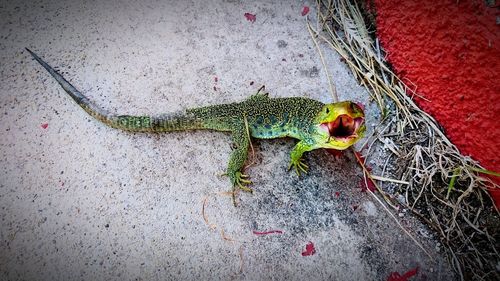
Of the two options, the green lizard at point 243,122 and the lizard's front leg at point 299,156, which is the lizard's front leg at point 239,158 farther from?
the lizard's front leg at point 299,156

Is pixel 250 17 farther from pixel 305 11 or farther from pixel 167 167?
pixel 167 167

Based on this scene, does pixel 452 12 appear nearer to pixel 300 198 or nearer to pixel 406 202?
pixel 406 202

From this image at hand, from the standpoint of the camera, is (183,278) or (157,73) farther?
(157,73)

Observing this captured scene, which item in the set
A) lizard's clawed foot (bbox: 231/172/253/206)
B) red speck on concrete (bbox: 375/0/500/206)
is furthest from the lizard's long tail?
red speck on concrete (bbox: 375/0/500/206)

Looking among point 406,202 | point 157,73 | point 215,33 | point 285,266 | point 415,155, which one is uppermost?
A: point 215,33

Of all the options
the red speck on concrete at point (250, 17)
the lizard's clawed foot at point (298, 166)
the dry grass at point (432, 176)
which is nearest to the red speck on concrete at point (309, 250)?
the lizard's clawed foot at point (298, 166)

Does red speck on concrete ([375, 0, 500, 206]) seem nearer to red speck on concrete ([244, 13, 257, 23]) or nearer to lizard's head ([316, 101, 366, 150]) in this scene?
lizard's head ([316, 101, 366, 150])

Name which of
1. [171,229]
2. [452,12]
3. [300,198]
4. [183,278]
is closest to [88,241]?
[171,229]
